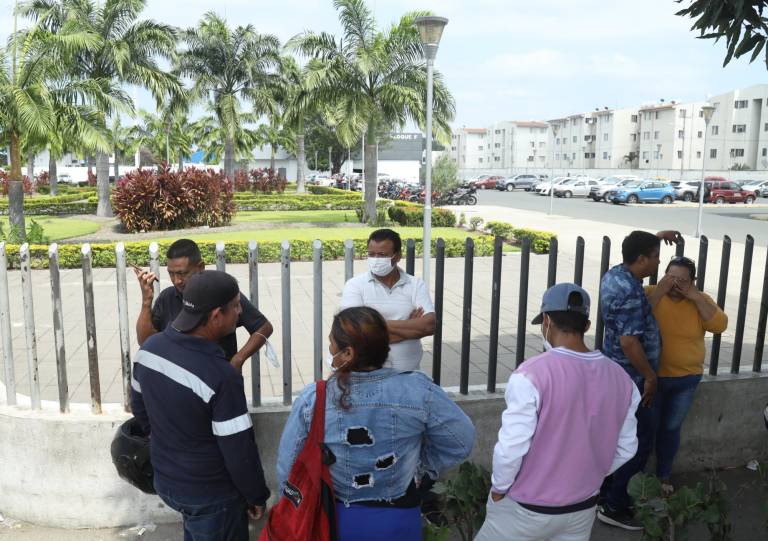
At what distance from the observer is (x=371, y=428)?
80.8 inches

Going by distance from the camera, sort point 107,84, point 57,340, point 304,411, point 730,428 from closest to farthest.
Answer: point 304,411
point 57,340
point 730,428
point 107,84

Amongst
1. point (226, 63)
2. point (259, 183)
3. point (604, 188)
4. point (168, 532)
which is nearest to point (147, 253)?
point (168, 532)

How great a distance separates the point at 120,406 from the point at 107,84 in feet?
71.2

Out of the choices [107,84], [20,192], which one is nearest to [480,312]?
[20,192]

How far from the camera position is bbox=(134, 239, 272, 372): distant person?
3.23 metres

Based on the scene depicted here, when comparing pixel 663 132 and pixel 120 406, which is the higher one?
pixel 663 132

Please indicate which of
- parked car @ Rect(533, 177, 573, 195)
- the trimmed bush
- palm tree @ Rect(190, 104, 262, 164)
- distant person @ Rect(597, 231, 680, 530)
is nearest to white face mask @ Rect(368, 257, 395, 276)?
distant person @ Rect(597, 231, 680, 530)

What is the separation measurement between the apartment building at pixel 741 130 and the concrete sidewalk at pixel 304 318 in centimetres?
6649

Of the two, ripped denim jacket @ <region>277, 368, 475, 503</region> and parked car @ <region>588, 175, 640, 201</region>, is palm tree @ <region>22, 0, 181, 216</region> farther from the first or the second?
parked car @ <region>588, 175, 640, 201</region>

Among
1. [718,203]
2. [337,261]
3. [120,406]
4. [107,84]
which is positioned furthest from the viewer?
[718,203]

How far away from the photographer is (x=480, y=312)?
31.1ft

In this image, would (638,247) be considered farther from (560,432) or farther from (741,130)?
(741,130)

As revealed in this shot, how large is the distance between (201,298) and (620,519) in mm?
2750

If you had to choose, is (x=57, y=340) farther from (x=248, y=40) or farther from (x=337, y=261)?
(x=248, y=40)
